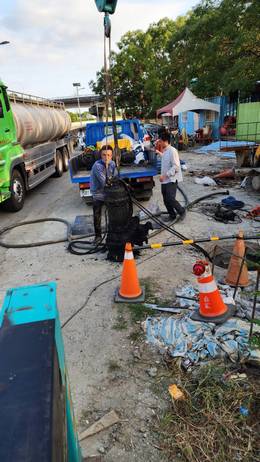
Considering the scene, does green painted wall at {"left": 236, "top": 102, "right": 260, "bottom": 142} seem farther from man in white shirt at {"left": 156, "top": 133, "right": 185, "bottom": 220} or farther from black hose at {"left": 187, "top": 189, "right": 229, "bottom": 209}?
man in white shirt at {"left": 156, "top": 133, "right": 185, "bottom": 220}

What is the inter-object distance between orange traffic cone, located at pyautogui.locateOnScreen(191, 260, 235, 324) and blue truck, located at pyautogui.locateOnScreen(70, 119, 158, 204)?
3649 millimetres

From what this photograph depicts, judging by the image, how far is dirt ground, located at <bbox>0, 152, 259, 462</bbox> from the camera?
8.21ft

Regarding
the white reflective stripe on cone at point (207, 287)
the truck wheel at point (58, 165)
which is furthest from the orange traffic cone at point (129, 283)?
the truck wheel at point (58, 165)

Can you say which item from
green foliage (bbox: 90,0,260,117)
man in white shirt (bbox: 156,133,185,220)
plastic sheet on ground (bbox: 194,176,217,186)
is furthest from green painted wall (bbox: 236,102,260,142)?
man in white shirt (bbox: 156,133,185,220)

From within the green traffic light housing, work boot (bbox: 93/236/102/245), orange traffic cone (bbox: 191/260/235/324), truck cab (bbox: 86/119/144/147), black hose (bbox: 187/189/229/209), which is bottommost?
work boot (bbox: 93/236/102/245)

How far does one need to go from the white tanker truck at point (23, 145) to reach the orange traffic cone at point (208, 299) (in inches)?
222

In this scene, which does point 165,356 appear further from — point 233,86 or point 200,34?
point 200,34

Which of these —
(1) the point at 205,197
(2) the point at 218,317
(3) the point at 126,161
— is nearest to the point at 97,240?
(2) the point at 218,317

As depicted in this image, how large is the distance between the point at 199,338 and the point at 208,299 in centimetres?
42

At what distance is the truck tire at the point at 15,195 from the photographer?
848 centimetres

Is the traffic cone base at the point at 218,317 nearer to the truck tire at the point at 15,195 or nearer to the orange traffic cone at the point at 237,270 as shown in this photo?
the orange traffic cone at the point at 237,270

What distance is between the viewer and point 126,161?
951cm

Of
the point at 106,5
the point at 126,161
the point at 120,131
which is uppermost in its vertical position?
the point at 106,5

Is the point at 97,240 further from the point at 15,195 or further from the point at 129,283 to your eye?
the point at 15,195
